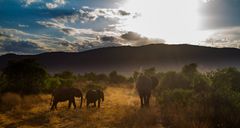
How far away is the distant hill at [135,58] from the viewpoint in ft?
403

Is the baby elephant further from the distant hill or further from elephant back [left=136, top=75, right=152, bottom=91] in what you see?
the distant hill

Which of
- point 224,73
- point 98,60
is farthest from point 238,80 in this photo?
point 98,60

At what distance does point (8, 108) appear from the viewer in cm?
1958

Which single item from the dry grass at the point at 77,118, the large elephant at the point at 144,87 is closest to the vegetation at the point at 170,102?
the dry grass at the point at 77,118

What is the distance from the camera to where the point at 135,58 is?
128250mm

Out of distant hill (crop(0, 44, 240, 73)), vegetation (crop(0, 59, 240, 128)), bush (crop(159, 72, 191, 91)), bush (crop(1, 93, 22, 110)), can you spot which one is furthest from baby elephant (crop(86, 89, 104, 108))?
distant hill (crop(0, 44, 240, 73))

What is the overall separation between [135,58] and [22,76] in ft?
337

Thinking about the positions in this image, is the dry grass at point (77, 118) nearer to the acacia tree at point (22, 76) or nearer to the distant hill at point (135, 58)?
the acacia tree at point (22, 76)

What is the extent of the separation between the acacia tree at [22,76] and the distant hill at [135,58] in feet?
303

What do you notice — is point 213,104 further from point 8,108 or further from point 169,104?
point 8,108

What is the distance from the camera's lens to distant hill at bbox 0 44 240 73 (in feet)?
403

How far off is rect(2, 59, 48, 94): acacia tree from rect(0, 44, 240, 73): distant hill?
303 feet

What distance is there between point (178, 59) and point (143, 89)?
106826 mm

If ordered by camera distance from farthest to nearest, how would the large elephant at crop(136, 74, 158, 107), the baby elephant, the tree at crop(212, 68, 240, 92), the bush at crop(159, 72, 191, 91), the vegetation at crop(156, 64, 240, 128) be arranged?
the bush at crop(159, 72, 191, 91)
the baby elephant
the large elephant at crop(136, 74, 158, 107)
the tree at crop(212, 68, 240, 92)
the vegetation at crop(156, 64, 240, 128)
